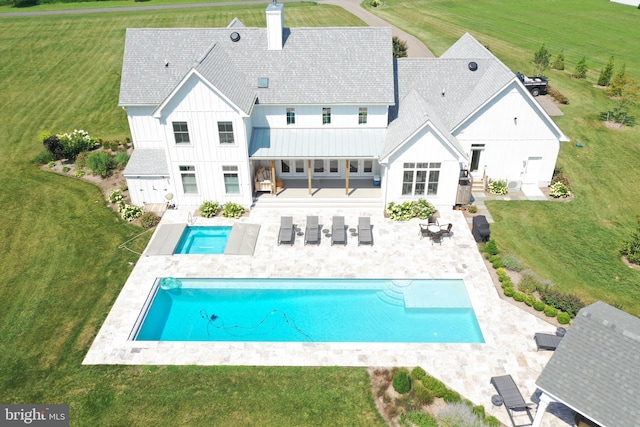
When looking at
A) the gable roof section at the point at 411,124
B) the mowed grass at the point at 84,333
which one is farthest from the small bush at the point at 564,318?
the gable roof section at the point at 411,124

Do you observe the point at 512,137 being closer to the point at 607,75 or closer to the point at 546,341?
the point at 546,341

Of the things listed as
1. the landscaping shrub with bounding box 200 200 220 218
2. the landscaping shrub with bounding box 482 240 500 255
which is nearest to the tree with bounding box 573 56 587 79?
the landscaping shrub with bounding box 482 240 500 255

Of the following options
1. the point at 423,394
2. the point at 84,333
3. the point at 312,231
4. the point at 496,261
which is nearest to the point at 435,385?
the point at 423,394

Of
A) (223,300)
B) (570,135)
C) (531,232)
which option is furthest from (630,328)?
(570,135)

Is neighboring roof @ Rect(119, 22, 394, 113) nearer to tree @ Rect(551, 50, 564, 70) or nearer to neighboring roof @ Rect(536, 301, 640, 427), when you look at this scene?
neighboring roof @ Rect(536, 301, 640, 427)

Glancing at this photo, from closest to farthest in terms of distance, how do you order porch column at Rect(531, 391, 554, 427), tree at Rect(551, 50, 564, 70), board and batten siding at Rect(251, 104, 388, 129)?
porch column at Rect(531, 391, 554, 427), board and batten siding at Rect(251, 104, 388, 129), tree at Rect(551, 50, 564, 70)
